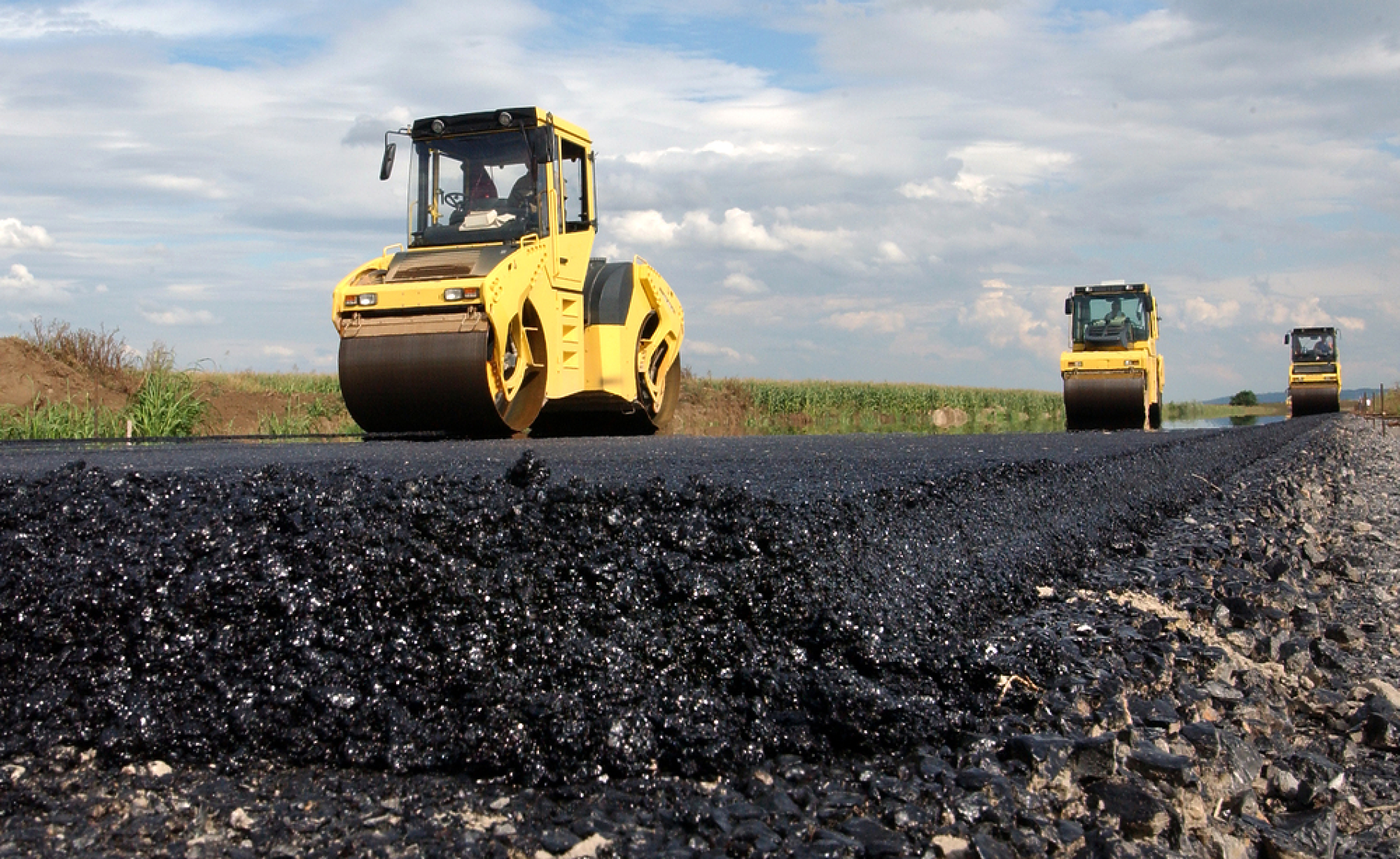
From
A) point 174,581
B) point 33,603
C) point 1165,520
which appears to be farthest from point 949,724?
point 1165,520

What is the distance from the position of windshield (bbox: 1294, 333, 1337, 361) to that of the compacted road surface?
3124cm

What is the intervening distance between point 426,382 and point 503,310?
84 centimetres

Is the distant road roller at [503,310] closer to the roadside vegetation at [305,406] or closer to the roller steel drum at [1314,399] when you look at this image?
the roadside vegetation at [305,406]

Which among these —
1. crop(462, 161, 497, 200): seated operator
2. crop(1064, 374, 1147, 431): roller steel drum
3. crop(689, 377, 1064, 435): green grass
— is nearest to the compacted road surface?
crop(462, 161, 497, 200): seated operator

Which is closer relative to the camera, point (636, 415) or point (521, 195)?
point (521, 195)

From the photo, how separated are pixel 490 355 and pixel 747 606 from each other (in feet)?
19.9

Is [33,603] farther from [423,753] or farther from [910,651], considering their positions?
[910,651]

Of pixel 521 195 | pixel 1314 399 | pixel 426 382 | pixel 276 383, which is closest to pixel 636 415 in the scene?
pixel 521 195

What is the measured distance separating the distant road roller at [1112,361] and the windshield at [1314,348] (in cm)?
1377

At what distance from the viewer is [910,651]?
8.87 ft

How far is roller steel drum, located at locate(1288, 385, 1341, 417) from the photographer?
99.0 feet

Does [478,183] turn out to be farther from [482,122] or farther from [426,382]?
[426,382]

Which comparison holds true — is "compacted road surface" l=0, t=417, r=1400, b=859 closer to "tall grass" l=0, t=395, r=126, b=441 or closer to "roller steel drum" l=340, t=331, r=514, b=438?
"roller steel drum" l=340, t=331, r=514, b=438

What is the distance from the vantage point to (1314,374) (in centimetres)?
3039
